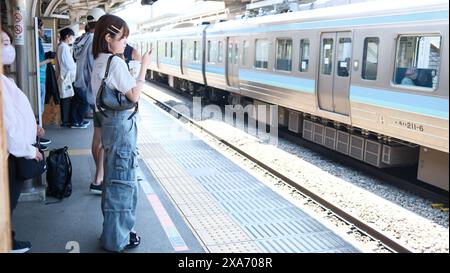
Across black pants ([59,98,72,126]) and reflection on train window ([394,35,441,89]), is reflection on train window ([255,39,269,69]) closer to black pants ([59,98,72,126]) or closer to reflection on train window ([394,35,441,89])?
black pants ([59,98,72,126])

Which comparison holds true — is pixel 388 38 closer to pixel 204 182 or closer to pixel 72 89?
pixel 204 182

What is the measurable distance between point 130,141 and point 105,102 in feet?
1.17

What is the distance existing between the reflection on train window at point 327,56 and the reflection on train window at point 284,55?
49.3 inches

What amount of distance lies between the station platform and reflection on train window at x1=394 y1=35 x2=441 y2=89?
2.16m

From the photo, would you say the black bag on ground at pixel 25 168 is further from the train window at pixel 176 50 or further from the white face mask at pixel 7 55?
the train window at pixel 176 50

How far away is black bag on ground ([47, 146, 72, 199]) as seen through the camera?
5.12 meters

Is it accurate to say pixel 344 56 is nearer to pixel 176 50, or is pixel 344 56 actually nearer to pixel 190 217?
pixel 190 217

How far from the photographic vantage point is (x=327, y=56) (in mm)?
8414

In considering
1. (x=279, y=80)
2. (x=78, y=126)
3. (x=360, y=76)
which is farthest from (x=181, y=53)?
(x=360, y=76)

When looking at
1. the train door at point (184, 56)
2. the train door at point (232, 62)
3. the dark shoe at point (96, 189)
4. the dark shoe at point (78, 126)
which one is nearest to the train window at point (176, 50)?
the train door at point (184, 56)

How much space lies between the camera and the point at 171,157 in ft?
25.2

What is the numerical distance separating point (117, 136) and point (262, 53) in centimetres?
778

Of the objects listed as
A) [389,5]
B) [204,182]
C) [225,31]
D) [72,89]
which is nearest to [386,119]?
[389,5]
